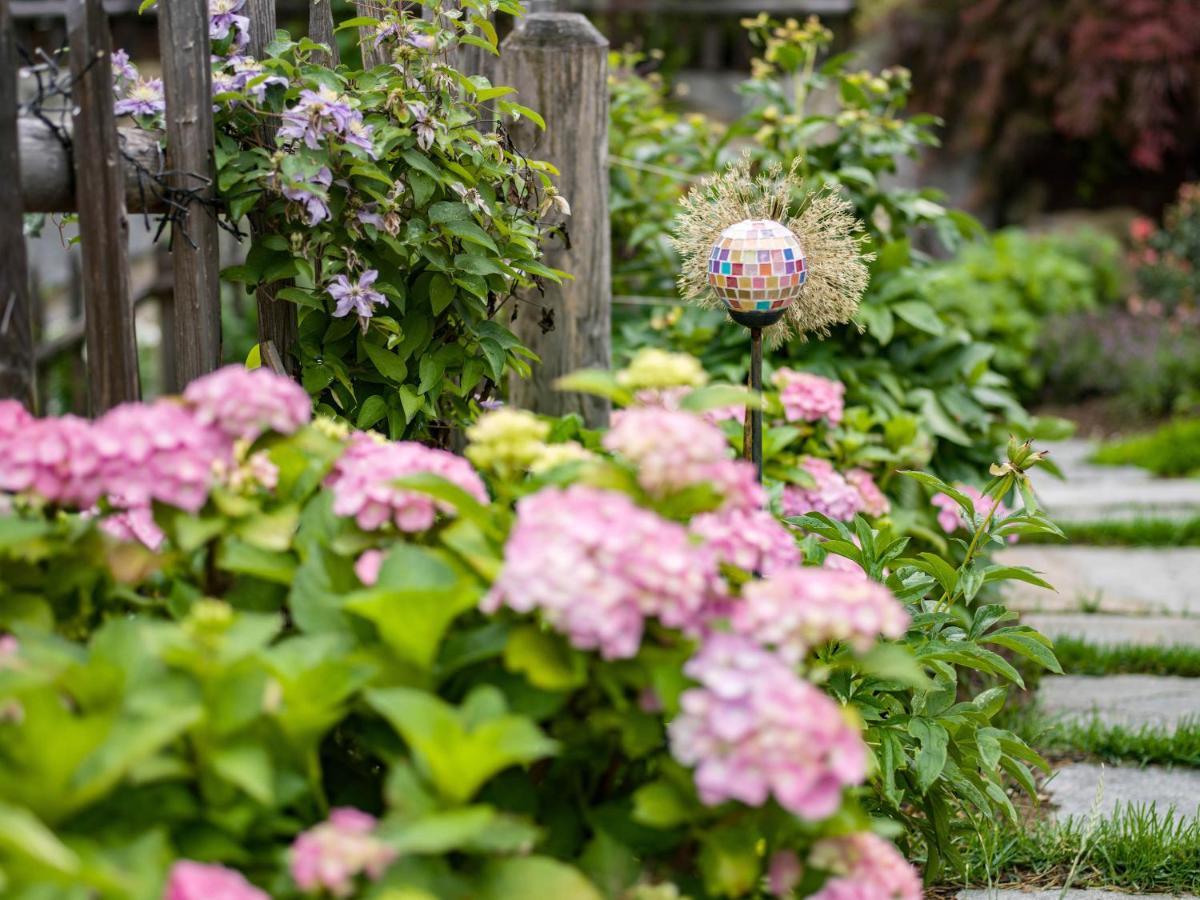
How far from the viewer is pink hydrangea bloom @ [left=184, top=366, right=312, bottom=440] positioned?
124cm

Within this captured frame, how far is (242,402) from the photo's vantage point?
125 centimetres

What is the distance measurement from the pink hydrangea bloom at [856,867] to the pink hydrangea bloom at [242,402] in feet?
2.24

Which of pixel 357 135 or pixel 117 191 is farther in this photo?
pixel 357 135

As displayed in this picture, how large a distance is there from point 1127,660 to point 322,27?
2336 mm

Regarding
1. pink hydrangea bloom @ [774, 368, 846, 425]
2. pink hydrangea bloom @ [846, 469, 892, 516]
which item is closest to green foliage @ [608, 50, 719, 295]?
pink hydrangea bloom @ [774, 368, 846, 425]

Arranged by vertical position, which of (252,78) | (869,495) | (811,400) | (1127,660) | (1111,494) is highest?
(252,78)

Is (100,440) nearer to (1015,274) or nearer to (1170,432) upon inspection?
(1170,432)

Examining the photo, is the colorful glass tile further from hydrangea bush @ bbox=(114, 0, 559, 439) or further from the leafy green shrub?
the leafy green shrub

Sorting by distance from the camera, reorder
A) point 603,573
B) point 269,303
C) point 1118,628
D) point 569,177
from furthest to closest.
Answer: point 1118,628 < point 569,177 < point 269,303 < point 603,573

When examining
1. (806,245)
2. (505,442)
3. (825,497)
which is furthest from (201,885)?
(825,497)

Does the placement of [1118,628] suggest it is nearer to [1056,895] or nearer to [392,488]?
[1056,895]

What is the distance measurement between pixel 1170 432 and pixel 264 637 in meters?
4.96

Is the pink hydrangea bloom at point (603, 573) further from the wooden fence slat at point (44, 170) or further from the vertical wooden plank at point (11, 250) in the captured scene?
the wooden fence slat at point (44, 170)

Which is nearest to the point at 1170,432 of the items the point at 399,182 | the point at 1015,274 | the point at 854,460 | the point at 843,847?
the point at 1015,274
